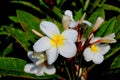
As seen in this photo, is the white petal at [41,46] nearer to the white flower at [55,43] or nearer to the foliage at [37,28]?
the white flower at [55,43]

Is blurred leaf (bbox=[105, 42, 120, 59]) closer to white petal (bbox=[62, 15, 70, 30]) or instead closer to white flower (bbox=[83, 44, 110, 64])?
white flower (bbox=[83, 44, 110, 64])

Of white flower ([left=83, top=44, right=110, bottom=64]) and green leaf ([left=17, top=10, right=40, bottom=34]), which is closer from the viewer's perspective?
white flower ([left=83, top=44, right=110, bottom=64])

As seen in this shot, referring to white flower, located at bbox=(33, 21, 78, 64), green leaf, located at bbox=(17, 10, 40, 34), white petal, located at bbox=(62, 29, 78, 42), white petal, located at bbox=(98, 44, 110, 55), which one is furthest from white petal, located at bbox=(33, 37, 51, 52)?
green leaf, located at bbox=(17, 10, 40, 34)

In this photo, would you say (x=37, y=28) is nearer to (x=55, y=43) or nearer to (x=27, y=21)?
(x=27, y=21)

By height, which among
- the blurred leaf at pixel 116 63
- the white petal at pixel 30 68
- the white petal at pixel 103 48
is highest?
the white petal at pixel 103 48

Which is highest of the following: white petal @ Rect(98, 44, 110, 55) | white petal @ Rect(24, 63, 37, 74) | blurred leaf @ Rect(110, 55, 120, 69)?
white petal @ Rect(98, 44, 110, 55)

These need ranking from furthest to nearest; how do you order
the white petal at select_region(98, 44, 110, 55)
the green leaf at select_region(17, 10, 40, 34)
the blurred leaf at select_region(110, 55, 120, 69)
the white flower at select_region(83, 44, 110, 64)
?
1. the green leaf at select_region(17, 10, 40, 34)
2. the blurred leaf at select_region(110, 55, 120, 69)
3. the white petal at select_region(98, 44, 110, 55)
4. the white flower at select_region(83, 44, 110, 64)

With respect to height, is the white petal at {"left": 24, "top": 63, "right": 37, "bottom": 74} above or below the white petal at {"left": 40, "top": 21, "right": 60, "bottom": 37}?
below

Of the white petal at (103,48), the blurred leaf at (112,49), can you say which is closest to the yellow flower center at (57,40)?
the white petal at (103,48)
